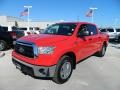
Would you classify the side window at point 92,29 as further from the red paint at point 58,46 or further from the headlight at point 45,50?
the headlight at point 45,50

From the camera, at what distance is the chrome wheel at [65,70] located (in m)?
5.09

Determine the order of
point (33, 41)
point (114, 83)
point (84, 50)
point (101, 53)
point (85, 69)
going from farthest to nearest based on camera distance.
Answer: point (101, 53), point (85, 69), point (84, 50), point (114, 83), point (33, 41)

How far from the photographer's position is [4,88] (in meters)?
4.76

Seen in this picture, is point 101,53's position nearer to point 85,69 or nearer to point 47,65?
point 85,69

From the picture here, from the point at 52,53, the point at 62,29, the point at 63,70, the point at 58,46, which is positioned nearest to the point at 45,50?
the point at 52,53

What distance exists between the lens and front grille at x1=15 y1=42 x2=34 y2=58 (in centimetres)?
477

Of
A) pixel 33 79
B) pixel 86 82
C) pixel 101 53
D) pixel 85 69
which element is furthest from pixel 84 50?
pixel 101 53

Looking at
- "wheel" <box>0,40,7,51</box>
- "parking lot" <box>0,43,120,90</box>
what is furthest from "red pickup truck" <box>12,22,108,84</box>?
"wheel" <box>0,40,7,51</box>

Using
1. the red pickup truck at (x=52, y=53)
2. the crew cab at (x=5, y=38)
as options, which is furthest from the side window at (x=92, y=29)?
the crew cab at (x=5, y=38)

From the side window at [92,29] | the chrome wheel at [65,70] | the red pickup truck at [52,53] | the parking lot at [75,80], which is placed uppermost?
the side window at [92,29]

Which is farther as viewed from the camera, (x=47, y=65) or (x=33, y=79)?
(x=33, y=79)

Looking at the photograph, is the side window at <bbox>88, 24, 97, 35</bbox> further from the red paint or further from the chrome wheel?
the chrome wheel

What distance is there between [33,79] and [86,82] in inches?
63.8

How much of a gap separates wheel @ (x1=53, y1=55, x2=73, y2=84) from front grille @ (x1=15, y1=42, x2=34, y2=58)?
80 centimetres
